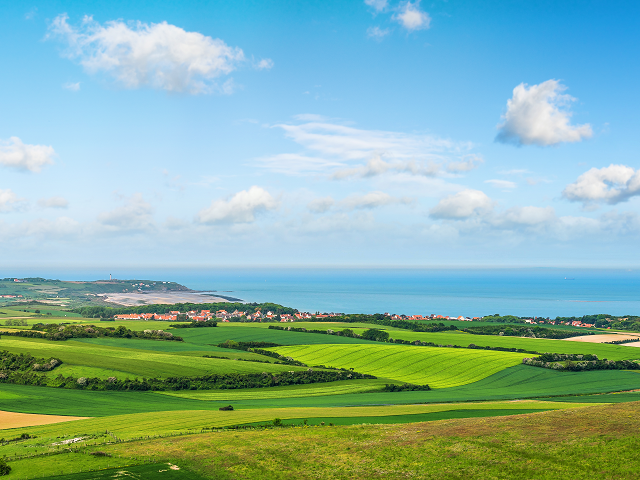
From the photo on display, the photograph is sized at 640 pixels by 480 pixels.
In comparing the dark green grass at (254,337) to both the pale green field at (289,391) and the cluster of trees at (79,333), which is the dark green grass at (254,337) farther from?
the pale green field at (289,391)

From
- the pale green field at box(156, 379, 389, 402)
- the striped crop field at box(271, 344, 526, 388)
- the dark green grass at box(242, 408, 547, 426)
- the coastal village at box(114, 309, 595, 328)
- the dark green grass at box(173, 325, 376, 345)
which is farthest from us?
the coastal village at box(114, 309, 595, 328)

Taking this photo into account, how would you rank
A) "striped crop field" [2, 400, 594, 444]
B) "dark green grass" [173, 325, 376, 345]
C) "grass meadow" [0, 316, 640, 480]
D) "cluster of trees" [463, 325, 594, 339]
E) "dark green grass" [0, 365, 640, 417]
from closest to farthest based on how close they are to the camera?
1. "grass meadow" [0, 316, 640, 480]
2. "striped crop field" [2, 400, 594, 444]
3. "dark green grass" [0, 365, 640, 417]
4. "dark green grass" [173, 325, 376, 345]
5. "cluster of trees" [463, 325, 594, 339]

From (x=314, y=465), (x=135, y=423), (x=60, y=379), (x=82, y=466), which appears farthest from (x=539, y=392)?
(x=60, y=379)

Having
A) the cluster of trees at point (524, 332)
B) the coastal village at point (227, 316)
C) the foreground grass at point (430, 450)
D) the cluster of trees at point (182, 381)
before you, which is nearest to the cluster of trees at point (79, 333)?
the cluster of trees at point (182, 381)

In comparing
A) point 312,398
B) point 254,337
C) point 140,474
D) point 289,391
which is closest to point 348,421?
point 312,398

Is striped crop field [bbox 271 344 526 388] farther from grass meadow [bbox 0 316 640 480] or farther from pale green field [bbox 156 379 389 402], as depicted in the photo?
pale green field [bbox 156 379 389 402]

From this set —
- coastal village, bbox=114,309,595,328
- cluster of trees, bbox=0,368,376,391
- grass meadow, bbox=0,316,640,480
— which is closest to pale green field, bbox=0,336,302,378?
grass meadow, bbox=0,316,640,480

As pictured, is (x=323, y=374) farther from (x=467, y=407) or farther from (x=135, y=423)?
(x=135, y=423)
